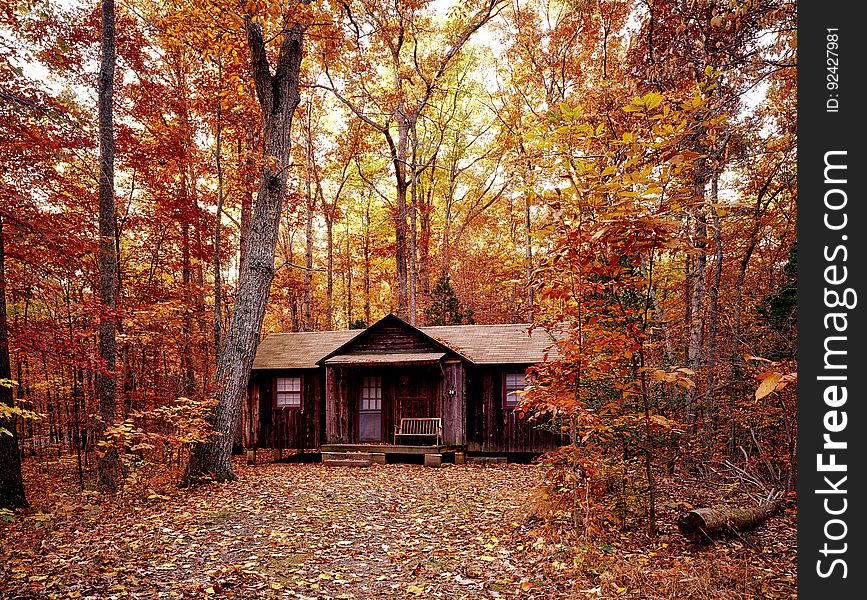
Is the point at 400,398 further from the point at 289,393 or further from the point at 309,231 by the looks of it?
the point at 309,231

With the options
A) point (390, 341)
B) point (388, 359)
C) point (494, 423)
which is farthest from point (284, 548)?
point (494, 423)

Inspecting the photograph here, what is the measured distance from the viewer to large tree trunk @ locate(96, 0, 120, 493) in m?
9.14

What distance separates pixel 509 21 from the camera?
65.9 feet

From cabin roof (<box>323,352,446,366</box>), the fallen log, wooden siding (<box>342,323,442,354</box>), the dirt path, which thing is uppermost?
wooden siding (<box>342,323,442,354</box>)

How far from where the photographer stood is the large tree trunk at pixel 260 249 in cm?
980

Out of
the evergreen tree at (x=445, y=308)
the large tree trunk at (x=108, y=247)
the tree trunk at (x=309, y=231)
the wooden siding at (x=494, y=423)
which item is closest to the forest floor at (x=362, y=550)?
the large tree trunk at (x=108, y=247)

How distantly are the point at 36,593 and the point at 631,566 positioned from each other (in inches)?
216

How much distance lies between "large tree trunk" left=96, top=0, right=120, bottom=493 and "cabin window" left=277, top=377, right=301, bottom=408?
685 cm

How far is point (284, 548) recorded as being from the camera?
5.95 metres

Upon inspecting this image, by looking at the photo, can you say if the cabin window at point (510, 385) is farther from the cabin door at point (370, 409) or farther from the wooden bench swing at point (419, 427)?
the cabin door at point (370, 409)

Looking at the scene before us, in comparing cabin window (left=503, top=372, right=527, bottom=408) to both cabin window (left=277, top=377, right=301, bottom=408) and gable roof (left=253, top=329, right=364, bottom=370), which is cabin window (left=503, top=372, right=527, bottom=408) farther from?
cabin window (left=277, top=377, right=301, bottom=408)

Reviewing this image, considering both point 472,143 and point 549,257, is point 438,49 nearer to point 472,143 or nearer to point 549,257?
point 472,143

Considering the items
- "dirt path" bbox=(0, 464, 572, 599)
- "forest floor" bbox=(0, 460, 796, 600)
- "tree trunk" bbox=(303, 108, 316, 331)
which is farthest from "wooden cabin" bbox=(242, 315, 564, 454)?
"tree trunk" bbox=(303, 108, 316, 331)

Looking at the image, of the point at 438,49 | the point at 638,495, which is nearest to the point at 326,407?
the point at 638,495
